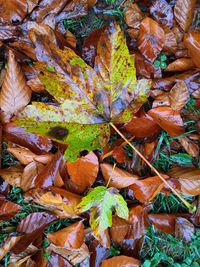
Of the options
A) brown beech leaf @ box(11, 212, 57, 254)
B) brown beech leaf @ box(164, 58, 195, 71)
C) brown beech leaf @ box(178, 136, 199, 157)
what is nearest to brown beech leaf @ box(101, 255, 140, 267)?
brown beech leaf @ box(11, 212, 57, 254)

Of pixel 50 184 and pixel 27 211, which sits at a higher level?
pixel 50 184

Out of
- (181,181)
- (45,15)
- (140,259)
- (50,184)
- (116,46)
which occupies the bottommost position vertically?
(140,259)

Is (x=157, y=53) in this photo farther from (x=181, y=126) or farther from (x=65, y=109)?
(x=65, y=109)

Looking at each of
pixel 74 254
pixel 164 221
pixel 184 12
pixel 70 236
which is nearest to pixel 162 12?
pixel 184 12

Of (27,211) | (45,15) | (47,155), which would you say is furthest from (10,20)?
(27,211)

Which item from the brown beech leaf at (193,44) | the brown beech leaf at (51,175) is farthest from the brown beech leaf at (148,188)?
the brown beech leaf at (193,44)

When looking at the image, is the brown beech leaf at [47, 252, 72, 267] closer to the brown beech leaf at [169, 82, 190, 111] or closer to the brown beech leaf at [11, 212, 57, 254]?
the brown beech leaf at [11, 212, 57, 254]

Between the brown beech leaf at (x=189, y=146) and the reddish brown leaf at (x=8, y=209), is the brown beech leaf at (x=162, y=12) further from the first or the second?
the reddish brown leaf at (x=8, y=209)

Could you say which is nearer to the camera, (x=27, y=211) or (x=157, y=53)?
(x=157, y=53)
